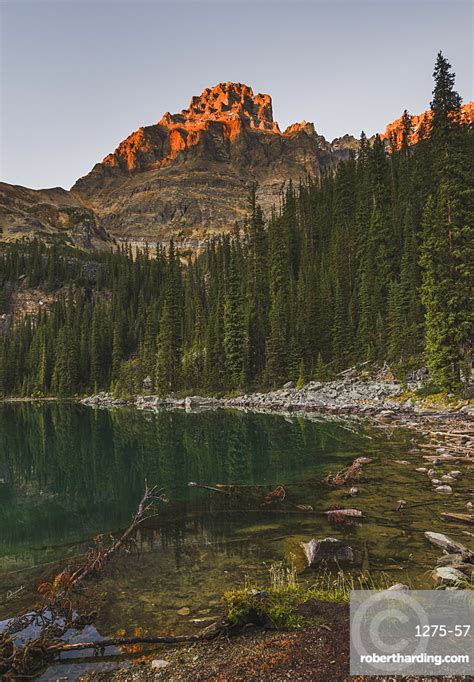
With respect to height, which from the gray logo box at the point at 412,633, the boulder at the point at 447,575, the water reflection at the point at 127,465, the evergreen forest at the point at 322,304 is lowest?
the water reflection at the point at 127,465

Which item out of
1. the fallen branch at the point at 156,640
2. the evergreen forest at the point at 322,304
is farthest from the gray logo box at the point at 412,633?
the evergreen forest at the point at 322,304

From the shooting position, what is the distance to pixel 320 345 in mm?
67688

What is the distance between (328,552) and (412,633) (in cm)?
521

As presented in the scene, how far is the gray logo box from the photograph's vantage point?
5.08m

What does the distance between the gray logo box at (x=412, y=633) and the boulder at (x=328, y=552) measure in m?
3.44

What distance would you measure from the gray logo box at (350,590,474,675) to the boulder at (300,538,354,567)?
3.44 meters

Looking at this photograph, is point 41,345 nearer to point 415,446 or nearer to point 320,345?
point 320,345

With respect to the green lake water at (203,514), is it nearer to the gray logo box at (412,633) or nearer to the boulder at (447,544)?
the boulder at (447,544)

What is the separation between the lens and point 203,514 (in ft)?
53.0

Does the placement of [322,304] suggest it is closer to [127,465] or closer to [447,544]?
[127,465]

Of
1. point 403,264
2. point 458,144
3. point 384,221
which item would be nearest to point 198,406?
point 403,264

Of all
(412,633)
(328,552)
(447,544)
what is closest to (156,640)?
Result: (412,633)

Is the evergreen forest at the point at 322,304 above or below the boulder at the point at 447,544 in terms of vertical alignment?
above

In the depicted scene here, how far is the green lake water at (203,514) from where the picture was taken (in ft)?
33.3
